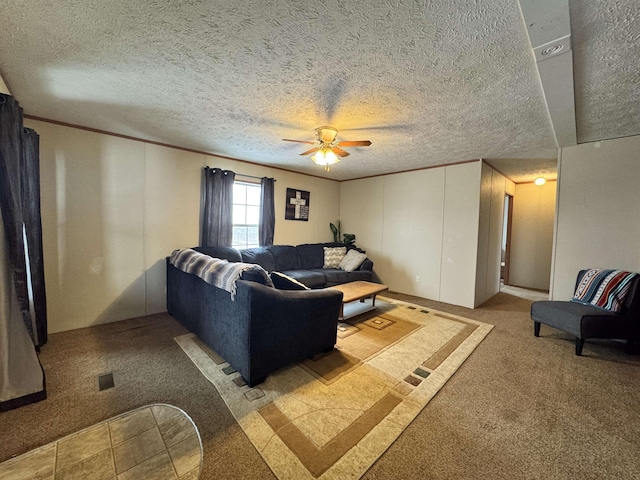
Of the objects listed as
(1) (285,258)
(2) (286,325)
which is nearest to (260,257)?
(1) (285,258)

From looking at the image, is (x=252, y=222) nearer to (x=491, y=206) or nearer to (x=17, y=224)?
(x=17, y=224)

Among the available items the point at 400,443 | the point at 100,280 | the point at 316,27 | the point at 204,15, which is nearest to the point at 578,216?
the point at 400,443

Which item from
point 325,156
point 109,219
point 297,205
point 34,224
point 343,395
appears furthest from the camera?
point 297,205

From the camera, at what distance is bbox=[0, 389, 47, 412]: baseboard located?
5.62 feet

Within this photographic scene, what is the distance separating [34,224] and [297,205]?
3683mm

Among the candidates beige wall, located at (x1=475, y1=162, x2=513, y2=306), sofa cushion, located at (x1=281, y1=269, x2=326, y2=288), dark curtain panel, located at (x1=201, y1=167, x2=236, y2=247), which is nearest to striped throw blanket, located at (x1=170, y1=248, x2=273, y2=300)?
dark curtain panel, located at (x1=201, y1=167, x2=236, y2=247)

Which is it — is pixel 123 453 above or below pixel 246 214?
below

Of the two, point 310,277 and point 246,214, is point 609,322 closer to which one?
point 310,277

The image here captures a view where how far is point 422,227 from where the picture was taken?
4.74 meters

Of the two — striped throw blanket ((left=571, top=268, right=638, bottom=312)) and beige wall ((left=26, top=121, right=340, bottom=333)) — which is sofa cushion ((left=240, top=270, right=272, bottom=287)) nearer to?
beige wall ((left=26, top=121, right=340, bottom=333))

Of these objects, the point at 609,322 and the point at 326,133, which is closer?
the point at 609,322

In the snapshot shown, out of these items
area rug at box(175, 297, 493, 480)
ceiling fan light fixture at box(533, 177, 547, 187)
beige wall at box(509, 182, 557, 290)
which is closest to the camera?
area rug at box(175, 297, 493, 480)

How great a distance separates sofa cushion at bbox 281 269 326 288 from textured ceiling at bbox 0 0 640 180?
2234 millimetres

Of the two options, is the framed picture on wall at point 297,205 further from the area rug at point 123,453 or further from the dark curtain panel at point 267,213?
the area rug at point 123,453
